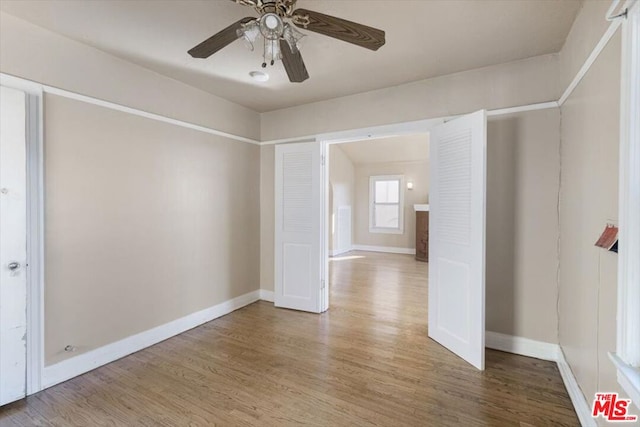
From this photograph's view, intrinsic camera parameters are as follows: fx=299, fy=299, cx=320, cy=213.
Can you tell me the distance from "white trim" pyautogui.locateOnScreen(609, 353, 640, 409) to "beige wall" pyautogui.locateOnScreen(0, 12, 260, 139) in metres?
3.70

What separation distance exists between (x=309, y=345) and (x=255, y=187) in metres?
2.25

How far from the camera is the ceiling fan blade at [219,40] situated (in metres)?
1.58

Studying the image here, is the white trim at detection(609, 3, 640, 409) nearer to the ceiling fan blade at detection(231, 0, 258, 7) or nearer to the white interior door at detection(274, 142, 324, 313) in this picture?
the ceiling fan blade at detection(231, 0, 258, 7)

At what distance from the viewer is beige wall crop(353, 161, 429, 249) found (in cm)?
809

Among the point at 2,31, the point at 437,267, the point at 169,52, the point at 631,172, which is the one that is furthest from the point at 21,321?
the point at 631,172

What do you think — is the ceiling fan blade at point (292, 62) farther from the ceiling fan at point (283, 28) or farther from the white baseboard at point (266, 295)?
the white baseboard at point (266, 295)

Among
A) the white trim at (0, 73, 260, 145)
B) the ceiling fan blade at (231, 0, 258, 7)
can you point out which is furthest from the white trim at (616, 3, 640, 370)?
the white trim at (0, 73, 260, 145)

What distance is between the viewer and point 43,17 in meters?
2.07

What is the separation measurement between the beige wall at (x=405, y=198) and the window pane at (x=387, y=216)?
9.9 inches

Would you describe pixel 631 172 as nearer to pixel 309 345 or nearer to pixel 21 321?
pixel 309 345

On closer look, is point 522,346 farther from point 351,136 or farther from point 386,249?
point 386,249

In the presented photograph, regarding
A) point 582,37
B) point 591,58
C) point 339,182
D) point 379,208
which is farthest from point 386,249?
point 591,58

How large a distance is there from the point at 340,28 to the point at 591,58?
149 centimetres

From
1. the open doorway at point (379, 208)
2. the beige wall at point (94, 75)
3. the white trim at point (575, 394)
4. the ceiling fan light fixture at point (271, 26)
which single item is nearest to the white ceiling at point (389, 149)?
the open doorway at point (379, 208)
